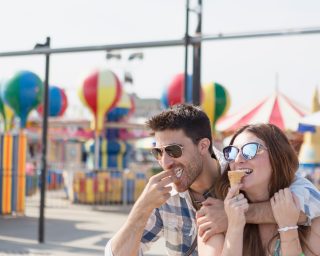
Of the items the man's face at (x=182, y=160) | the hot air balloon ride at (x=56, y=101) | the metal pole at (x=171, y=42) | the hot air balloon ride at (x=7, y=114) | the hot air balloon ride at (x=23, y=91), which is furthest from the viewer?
the hot air balloon ride at (x=56, y=101)

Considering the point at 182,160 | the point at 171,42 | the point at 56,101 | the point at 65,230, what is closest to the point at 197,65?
the point at 171,42

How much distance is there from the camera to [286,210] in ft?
5.65

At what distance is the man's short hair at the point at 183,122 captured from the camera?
202 centimetres

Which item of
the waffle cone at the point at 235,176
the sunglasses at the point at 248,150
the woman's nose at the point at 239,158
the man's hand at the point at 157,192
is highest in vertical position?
the sunglasses at the point at 248,150

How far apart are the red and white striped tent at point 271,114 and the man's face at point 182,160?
9.31 meters

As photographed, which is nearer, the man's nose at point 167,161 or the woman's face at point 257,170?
the woman's face at point 257,170

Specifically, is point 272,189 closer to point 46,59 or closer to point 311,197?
point 311,197

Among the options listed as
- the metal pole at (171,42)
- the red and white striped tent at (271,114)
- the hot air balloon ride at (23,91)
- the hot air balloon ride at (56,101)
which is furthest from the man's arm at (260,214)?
the hot air balloon ride at (56,101)

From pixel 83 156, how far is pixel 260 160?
33894 mm

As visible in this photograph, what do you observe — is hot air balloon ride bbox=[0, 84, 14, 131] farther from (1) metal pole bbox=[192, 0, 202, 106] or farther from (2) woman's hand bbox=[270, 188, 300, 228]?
(2) woman's hand bbox=[270, 188, 300, 228]

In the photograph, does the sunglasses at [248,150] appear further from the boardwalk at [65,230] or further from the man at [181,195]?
the boardwalk at [65,230]

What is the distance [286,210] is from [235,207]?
0.53 feet

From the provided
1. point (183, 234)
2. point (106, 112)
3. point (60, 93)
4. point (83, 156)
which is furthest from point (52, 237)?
point (83, 156)

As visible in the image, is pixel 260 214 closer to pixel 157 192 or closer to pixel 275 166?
pixel 275 166
